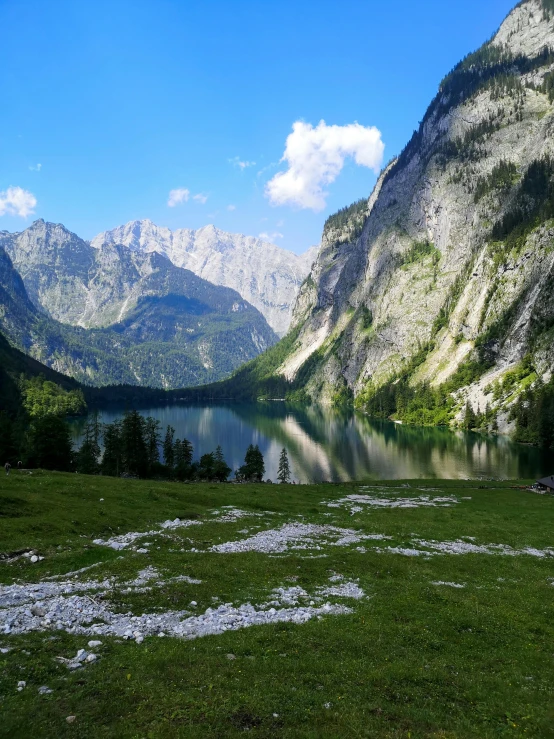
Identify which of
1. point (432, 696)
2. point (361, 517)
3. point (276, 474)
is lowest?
point (276, 474)

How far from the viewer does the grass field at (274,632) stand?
1211 centimetres

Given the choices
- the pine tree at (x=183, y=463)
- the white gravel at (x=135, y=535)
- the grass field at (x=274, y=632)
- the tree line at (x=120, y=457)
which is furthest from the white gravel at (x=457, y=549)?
the pine tree at (x=183, y=463)

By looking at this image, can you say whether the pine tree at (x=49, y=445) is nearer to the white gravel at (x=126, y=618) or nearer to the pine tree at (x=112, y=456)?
the pine tree at (x=112, y=456)

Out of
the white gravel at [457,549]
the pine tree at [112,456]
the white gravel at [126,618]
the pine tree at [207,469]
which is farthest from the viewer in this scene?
the pine tree at [207,469]

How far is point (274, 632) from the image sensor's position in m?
17.8

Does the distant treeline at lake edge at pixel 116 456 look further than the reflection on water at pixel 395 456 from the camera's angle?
No

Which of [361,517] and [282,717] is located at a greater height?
[282,717]

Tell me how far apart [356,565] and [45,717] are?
22184 mm

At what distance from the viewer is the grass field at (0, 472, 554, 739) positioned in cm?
1211

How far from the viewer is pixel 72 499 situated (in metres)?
42.8

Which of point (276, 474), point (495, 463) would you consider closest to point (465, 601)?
point (276, 474)

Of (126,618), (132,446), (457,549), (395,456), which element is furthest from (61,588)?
(395,456)

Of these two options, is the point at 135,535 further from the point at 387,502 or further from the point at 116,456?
the point at 116,456

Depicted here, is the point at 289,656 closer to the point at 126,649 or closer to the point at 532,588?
the point at 126,649
